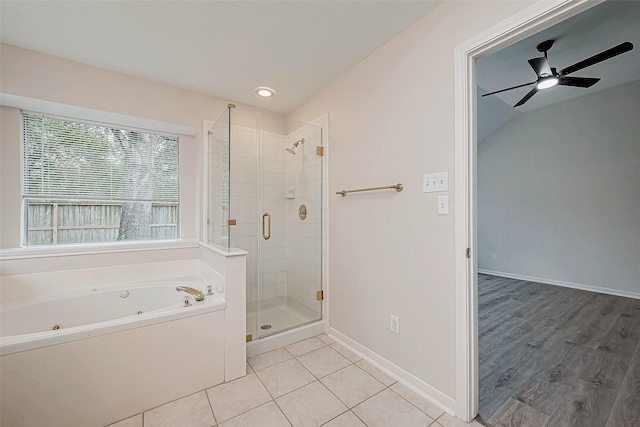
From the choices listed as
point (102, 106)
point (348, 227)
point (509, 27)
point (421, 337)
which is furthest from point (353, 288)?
point (102, 106)

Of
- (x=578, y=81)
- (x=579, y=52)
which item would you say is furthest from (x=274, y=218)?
(x=579, y=52)

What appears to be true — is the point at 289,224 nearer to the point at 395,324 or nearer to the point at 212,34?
the point at 395,324

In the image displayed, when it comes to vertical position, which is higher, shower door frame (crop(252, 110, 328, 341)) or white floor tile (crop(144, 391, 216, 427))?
shower door frame (crop(252, 110, 328, 341))

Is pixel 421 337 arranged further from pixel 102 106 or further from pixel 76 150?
pixel 76 150

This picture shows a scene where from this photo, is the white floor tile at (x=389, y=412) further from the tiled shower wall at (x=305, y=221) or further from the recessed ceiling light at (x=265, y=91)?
the recessed ceiling light at (x=265, y=91)

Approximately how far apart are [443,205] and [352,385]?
4.40 ft

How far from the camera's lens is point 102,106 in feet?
7.06

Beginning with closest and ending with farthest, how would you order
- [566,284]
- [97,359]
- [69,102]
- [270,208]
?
[97,359]
[69,102]
[270,208]
[566,284]

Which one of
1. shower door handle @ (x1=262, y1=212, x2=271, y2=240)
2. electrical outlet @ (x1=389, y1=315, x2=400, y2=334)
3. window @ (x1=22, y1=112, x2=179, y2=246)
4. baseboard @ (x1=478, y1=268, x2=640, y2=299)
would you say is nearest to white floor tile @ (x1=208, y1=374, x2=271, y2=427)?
electrical outlet @ (x1=389, y1=315, x2=400, y2=334)

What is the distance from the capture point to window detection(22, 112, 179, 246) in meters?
2.16

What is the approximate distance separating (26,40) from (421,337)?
3.46 meters

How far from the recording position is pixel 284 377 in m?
1.78

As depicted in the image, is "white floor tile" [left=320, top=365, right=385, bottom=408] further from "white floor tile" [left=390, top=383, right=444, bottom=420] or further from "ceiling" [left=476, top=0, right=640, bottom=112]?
"ceiling" [left=476, top=0, right=640, bottom=112]

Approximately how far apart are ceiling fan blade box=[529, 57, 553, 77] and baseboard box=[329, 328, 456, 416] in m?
2.90
